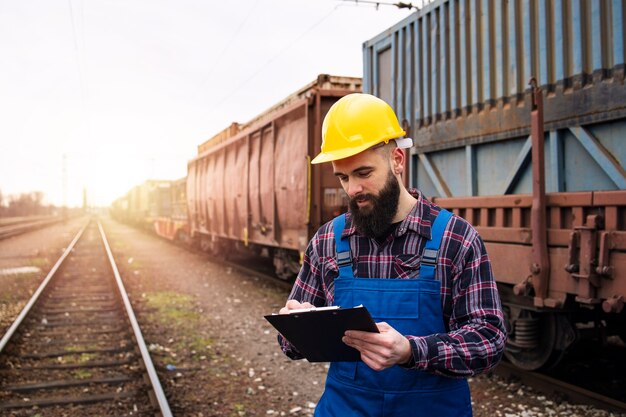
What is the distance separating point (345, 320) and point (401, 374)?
1.11 ft

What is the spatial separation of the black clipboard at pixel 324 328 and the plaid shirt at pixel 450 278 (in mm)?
206

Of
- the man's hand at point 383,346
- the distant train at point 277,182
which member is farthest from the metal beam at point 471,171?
the man's hand at point 383,346

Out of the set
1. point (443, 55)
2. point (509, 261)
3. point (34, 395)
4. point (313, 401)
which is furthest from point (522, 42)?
point (34, 395)

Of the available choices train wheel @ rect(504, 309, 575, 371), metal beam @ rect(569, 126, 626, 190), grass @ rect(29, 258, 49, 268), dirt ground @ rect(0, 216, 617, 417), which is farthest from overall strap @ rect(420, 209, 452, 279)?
grass @ rect(29, 258, 49, 268)

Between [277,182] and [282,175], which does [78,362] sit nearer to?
[282,175]

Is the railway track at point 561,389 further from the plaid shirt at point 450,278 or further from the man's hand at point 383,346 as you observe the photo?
the man's hand at point 383,346

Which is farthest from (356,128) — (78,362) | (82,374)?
(78,362)

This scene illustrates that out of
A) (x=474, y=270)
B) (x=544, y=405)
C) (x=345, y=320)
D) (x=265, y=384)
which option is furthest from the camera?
(x=265, y=384)

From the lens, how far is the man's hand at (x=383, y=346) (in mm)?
1624

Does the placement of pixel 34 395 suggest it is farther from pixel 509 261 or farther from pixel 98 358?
pixel 509 261

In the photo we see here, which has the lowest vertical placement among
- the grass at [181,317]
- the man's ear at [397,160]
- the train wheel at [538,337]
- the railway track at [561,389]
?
the grass at [181,317]

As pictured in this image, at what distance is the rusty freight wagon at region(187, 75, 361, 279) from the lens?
912 centimetres

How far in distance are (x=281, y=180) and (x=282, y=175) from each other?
0.35 feet

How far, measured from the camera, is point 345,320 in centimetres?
164
